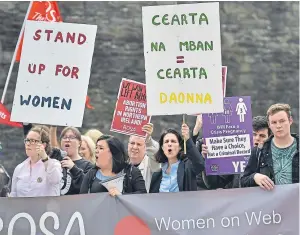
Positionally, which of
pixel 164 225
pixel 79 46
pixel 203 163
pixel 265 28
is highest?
pixel 265 28

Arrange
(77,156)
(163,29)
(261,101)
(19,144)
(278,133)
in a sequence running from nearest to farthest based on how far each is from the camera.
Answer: (278,133), (163,29), (77,156), (19,144), (261,101)

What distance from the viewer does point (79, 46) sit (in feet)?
28.0

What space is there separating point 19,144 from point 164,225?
35.2 feet

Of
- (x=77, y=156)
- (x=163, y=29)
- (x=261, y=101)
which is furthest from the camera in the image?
(x=261, y=101)

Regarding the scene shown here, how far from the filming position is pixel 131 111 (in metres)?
9.38

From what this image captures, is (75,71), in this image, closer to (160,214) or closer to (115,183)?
(115,183)

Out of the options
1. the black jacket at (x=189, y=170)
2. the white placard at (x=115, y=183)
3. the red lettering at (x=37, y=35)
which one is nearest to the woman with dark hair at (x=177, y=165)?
the black jacket at (x=189, y=170)

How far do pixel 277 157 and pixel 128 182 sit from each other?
1237 mm

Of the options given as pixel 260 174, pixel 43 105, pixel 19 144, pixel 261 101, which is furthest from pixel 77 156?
pixel 261 101

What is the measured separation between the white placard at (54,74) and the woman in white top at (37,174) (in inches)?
16.2

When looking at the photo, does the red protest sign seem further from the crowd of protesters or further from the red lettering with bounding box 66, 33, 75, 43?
the red lettering with bounding box 66, 33, 75, 43

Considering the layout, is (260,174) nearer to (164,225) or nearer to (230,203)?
(230,203)

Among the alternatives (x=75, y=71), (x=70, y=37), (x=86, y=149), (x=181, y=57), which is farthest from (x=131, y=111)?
(x=181, y=57)

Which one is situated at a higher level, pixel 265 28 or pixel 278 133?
pixel 265 28
